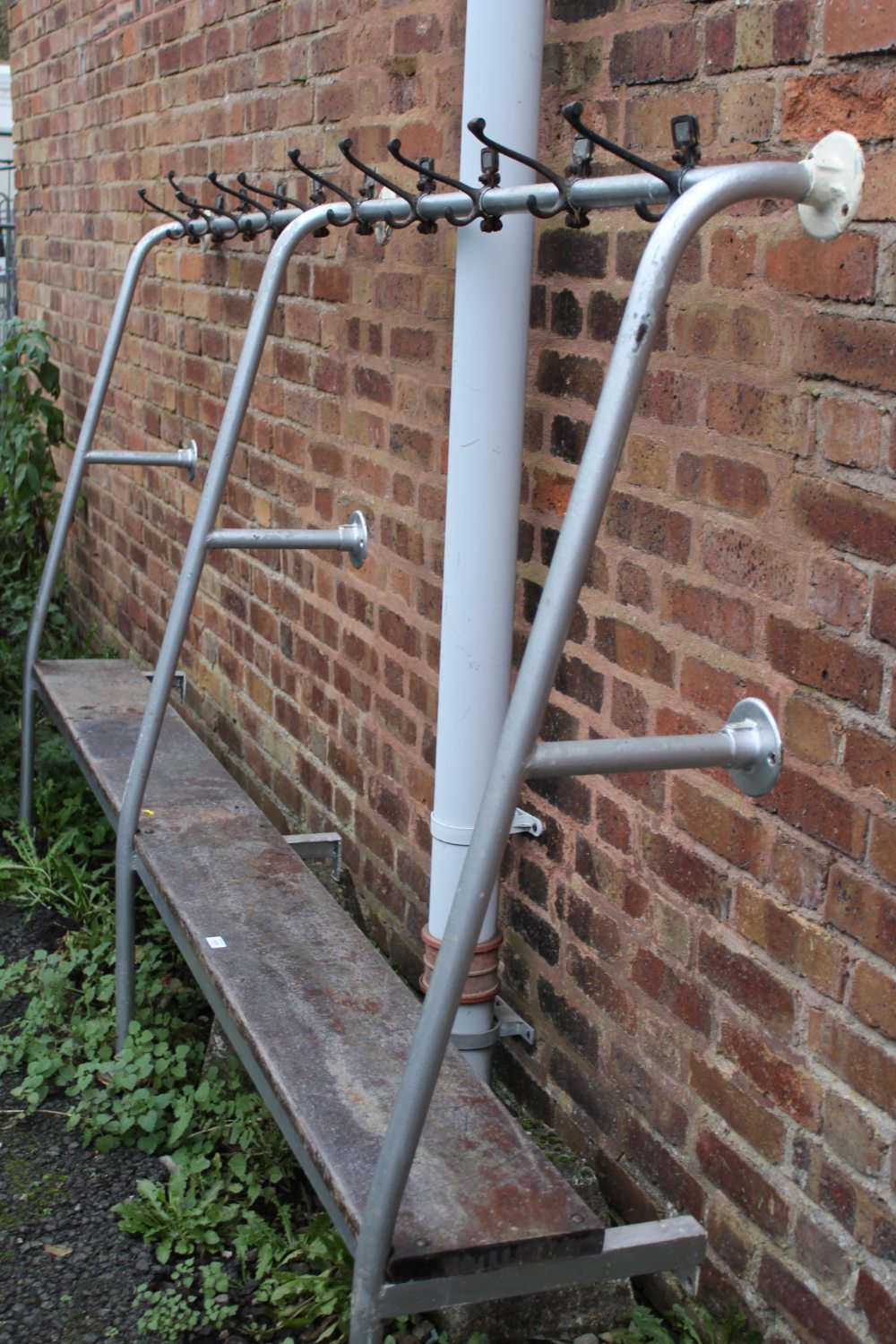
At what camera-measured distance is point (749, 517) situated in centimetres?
189

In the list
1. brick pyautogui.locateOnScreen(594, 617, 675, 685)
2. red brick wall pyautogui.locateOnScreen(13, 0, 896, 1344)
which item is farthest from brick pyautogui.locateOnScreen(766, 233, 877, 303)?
brick pyautogui.locateOnScreen(594, 617, 675, 685)

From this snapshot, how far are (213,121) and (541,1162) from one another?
9.58 ft

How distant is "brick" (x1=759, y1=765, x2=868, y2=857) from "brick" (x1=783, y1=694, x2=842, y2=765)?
0.10 ft

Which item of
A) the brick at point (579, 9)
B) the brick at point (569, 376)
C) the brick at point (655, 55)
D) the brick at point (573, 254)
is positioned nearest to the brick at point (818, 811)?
the brick at point (569, 376)

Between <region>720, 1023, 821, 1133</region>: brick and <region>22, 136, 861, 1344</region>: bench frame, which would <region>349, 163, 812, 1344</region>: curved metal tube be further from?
<region>720, 1023, 821, 1133</region>: brick

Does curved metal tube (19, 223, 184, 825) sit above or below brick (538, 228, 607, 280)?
below

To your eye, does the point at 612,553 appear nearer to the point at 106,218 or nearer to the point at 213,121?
the point at 213,121

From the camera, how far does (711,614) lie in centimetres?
199

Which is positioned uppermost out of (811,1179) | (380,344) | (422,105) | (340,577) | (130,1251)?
(422,105)

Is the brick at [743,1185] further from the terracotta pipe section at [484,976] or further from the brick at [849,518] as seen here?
the brick at [849,518]

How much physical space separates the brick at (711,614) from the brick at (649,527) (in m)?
0.05

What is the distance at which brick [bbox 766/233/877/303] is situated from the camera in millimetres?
1652

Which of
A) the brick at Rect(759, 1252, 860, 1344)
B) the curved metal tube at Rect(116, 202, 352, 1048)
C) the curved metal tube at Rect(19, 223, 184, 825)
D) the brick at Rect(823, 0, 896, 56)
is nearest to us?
the brick at Rect(823, 0, 896, 56)

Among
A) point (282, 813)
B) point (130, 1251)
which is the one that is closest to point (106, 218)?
point (282, 813)
